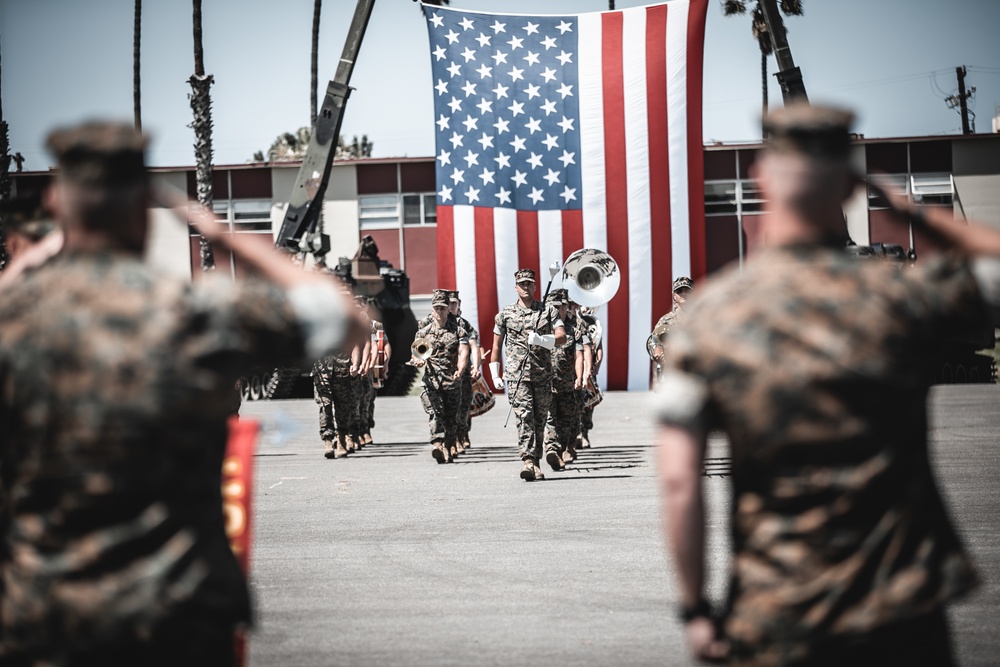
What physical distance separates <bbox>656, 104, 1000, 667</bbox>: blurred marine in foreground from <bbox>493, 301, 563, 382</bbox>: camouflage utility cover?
1069 cm

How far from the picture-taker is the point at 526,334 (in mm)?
14039

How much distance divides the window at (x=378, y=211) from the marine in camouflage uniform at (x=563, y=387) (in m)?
33.1

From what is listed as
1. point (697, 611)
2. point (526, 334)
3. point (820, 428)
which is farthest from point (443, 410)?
point (820, 428)

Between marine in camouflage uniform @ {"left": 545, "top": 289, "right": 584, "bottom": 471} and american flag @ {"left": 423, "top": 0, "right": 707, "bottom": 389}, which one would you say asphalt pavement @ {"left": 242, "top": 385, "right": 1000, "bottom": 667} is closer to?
marine in camouflage uniform @ {"left": 545, "top": 289, "right": 584, "bottom": 471}

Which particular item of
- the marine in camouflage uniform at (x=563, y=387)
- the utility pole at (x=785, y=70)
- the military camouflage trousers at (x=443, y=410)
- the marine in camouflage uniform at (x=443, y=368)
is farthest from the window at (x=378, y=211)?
the marine in camouflage uniform at (x=563, y=387)

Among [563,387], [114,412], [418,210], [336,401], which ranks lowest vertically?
[336,401]

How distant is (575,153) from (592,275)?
770 cm

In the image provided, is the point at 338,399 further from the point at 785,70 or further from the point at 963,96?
the point at 963,96

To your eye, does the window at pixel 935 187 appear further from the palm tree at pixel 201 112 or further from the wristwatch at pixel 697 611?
the wristwatch at pixel 697 611

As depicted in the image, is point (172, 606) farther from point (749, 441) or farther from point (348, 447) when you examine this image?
point (348, 447)

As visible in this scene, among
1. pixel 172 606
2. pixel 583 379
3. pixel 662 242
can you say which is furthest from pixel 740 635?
pixel 662 242

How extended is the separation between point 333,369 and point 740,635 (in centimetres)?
1388

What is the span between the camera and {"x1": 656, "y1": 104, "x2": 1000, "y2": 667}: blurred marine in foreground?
118 inches

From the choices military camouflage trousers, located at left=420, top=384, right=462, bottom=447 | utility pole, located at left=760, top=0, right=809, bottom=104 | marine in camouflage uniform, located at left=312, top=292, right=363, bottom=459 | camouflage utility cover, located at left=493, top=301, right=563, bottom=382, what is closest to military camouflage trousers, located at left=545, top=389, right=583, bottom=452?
camouflage utility cover, located at left=493, top=301, right=563, bottom=382
